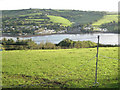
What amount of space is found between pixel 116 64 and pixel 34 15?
3288cm

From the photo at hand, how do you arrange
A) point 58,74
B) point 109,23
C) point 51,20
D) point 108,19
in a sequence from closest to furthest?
1. point 58,74
2. point 51,20
3. point 109,23
4. point 108,19

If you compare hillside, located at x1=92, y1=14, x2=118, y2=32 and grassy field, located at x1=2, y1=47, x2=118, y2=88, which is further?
hillside, located at x1=92, y1=14, x2=118, y2=32

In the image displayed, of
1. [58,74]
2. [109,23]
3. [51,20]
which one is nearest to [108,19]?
[109,23]

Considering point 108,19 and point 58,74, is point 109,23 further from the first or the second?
point 58,74

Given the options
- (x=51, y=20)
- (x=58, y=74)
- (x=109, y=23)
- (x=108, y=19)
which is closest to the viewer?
(x=58, y=74)

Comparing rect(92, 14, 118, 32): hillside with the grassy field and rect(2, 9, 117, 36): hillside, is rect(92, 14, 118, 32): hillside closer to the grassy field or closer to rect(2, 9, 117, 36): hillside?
rect(2, 9, 117, 36): hillside

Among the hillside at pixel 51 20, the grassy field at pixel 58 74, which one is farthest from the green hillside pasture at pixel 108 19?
the grassy field at pixel 58 74

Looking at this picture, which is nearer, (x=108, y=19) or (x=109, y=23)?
(x=109, y=23)

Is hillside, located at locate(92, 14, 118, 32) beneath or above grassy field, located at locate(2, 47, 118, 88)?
above

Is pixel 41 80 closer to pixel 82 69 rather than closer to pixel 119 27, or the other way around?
pixel 82 69

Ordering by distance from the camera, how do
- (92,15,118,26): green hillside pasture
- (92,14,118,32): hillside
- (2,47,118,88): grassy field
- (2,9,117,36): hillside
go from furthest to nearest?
(92,15,118,26): green hillside pasture → (92,14,118,32): hillside → (2,9,117,36): hillside → (2,47,118,88): grassy field

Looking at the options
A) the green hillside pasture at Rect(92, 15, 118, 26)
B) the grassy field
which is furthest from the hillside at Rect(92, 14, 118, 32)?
the grassy field

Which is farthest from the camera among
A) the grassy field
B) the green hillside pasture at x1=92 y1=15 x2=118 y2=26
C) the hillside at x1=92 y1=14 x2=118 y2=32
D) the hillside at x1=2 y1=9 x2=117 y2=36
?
the green hillside pasture at x1=92 y1=15 x2=118 y2=26

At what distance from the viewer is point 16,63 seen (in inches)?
340
